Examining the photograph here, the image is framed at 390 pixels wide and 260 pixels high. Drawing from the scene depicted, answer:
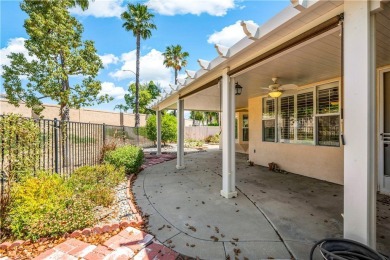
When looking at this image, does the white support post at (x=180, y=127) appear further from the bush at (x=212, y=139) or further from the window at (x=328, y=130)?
the bush at (x=212, y=139)

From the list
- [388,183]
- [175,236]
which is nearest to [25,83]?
[175,236]

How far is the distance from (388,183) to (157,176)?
Result: 6.11 m

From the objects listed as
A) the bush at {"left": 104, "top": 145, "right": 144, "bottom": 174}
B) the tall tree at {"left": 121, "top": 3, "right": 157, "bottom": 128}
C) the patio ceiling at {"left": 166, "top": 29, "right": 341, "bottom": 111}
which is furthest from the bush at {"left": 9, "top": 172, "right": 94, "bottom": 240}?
the tall tree at {"left": 121, "top": 3, "right": 157, "bottom": 128}

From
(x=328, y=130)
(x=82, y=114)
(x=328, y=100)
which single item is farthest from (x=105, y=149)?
(x=82, y=114)

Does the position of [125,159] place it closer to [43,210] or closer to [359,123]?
[43,210]

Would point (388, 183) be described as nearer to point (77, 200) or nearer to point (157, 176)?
point (157, 176)

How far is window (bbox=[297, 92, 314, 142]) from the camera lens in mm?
6195

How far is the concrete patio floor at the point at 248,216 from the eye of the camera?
8.68 ft

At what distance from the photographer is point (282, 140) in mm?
7211

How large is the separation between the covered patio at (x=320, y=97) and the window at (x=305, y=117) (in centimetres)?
3

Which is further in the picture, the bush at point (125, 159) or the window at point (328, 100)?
the bush at point (125, 159)

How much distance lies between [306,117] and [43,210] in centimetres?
704

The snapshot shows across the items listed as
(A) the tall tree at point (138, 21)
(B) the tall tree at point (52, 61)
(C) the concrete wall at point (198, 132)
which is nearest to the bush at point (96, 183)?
(B) the tall tree at point (52, 61)

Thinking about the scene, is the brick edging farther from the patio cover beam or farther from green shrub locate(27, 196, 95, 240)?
the patio cover beam
